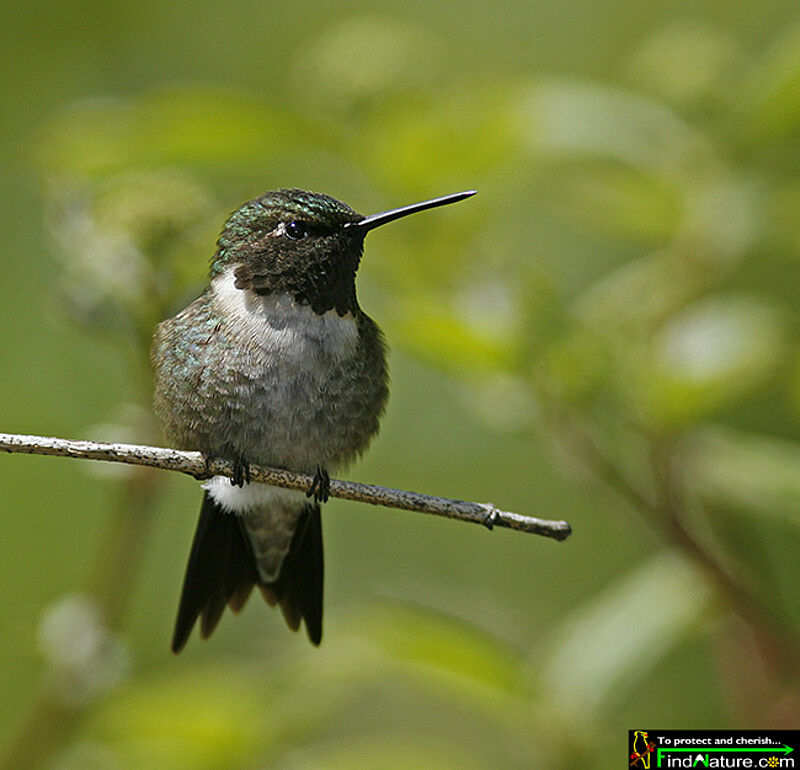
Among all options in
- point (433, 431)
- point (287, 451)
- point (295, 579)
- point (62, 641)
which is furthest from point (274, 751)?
point (433, 431)

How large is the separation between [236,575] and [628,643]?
1.02m

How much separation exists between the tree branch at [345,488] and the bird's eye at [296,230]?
66 centimetres

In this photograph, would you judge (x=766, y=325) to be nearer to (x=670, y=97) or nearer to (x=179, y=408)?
(x=670, y=97)

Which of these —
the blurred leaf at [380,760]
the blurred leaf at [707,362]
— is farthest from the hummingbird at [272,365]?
the blurred leaf at [707,362]

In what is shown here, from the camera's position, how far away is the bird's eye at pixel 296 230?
2490 mm

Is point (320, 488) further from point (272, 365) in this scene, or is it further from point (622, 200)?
point (622, 200)

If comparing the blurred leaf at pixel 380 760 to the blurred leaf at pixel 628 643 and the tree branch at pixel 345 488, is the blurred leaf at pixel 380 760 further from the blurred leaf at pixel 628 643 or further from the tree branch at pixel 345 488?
the tree branch at pixel 345 488

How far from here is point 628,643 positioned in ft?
8.23

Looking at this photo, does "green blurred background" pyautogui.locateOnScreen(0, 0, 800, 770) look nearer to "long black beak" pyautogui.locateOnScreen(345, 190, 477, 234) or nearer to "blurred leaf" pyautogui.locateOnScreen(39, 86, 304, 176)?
"blurred leaf" pyautogui.locateOnScreen(39, 86, 304, 176)

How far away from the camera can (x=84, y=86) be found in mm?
7156

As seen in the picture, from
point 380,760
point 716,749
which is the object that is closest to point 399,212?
point 716,749

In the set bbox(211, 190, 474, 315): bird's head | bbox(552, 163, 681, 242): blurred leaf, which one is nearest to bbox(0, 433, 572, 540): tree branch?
bbox(211, 190, 474, 315): bird's head

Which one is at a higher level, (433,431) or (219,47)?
(219,47)

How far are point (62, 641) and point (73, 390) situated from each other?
3.72 meters
